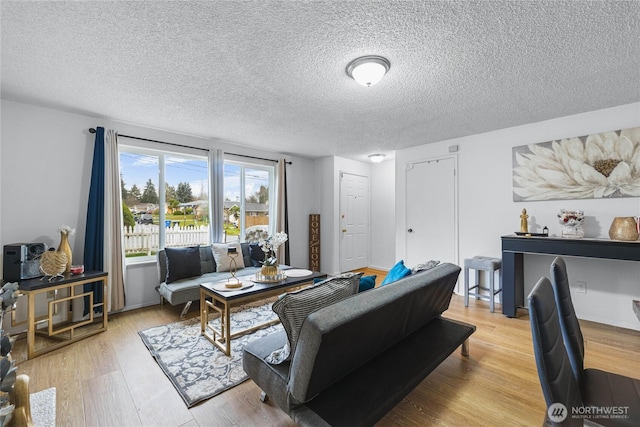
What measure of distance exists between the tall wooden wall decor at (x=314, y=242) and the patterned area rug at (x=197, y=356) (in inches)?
94.7

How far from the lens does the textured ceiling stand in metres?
1.64

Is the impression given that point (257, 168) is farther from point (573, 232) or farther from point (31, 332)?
point (573, 232)

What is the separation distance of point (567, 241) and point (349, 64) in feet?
9.80

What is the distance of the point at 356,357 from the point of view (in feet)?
5.10

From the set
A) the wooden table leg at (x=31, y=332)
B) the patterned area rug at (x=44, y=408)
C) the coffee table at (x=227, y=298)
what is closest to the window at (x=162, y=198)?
the wooden table leg at (x=31, y=332)

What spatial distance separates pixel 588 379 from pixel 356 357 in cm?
117

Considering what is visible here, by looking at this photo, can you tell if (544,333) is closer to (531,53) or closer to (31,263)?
(531,53)

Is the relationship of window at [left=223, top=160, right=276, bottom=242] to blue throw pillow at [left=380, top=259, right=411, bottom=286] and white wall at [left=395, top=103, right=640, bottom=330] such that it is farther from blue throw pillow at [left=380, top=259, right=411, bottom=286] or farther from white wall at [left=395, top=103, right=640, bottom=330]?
blue throw pillow at [left=380, top=259, right=411, bottom=286]

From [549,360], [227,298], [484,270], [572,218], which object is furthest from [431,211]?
[549,360]

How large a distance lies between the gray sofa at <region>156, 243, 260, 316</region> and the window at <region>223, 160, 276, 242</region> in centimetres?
55

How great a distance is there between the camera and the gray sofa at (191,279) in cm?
319

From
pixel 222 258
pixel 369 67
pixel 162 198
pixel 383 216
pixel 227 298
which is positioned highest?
pixel 369 67

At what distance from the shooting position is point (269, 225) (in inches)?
206

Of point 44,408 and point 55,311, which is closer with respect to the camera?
point 44,408
